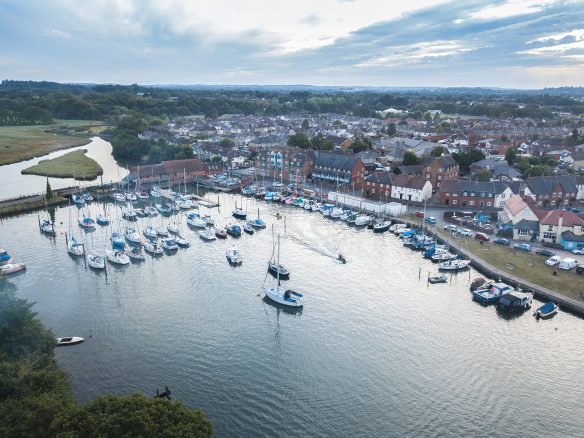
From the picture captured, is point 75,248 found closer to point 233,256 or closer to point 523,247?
point 233,256

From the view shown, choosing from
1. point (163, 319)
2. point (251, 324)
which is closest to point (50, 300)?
point (163, 319)

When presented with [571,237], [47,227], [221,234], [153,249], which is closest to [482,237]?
[571,237]

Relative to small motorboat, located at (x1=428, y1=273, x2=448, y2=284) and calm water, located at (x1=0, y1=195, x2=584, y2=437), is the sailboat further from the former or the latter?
small motorboat, located at (x1=428, y1=273, x2=448, y2=284)

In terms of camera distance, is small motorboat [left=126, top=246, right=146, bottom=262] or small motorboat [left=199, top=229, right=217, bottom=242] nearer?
small motorboat [left=126, top=246, right=146, bottom=262]

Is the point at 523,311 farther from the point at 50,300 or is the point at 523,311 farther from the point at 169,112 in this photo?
the point at 169,112

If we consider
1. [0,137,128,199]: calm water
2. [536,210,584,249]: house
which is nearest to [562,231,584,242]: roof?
[536,210,584,249]: house

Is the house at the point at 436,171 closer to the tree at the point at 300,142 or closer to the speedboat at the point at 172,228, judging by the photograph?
the tree at the point at 300,142
